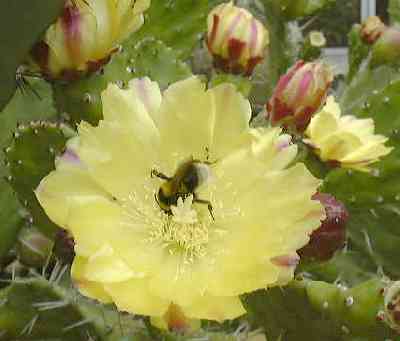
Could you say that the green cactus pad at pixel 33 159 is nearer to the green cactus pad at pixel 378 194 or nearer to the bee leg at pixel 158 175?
the bee leg at pixel 158 175

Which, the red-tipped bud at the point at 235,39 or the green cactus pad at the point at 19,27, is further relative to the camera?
the red-tipped bud at the point at 235,39

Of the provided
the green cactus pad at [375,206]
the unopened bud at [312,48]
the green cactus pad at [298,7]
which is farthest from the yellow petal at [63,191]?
the unopened bud at [312,48]

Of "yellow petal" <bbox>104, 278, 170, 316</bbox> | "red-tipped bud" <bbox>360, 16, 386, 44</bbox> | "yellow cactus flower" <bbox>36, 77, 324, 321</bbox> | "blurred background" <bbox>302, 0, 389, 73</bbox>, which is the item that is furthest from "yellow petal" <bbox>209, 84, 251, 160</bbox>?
"blurred background" <bbox>302, 0, 389, 73</bbox>

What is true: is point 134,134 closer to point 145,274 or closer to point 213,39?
point 145,274

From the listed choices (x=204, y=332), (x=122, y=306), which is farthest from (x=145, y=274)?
(x=204, y=332)

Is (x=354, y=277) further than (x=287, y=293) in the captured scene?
Yes

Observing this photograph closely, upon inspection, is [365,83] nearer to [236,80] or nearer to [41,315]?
[236,80]
